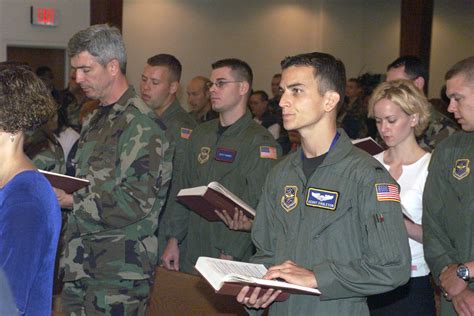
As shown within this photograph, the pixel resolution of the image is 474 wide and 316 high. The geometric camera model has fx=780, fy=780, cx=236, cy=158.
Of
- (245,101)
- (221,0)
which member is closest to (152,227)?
(245,101)

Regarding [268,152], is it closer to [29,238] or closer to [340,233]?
[340,233]

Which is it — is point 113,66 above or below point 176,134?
above

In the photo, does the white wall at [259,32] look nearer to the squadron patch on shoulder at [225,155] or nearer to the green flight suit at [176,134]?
the green flight suit at [176,134]

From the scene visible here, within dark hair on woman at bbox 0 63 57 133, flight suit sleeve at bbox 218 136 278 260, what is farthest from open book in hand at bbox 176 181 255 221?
dark hair on woman at bbox 0 63 57 133

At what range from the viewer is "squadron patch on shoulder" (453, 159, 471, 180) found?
129 inches

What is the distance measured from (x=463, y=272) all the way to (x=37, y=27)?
834 cm

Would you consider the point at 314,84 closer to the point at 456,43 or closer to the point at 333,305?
the point at 333,305

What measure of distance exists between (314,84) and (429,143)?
189 cm

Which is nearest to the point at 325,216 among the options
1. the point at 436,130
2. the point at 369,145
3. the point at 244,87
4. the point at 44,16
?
the point at 369,145

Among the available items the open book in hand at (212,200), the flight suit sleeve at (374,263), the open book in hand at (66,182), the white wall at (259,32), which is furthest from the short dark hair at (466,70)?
the white wall at (259,32)

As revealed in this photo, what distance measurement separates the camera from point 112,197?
332cm

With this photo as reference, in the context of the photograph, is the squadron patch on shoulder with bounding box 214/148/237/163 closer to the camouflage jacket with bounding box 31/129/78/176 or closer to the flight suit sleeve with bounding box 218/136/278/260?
the flight suit sleeve with bounding box 218/136/278/260

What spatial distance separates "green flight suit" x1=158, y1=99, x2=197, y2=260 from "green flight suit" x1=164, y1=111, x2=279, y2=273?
16cm

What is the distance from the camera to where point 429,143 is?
4.41m
